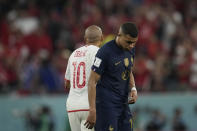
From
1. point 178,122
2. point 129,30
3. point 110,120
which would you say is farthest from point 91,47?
point 178,122

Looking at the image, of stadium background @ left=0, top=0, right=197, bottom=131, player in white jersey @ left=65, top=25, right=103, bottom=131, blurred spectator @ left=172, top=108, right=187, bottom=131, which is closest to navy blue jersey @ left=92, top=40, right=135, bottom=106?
player in white jersey @ left=65, top=25, right=103, bottom=131

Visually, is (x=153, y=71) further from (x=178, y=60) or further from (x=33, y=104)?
(x=33, y=104)

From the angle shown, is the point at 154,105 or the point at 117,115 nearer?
the point at 117,115

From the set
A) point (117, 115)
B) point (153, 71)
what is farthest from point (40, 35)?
point (117, 115)

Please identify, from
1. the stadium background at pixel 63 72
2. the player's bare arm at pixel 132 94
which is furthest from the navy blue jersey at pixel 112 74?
the stadium background at pixel 63 72

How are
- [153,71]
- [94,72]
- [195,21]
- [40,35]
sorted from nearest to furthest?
[94,72] → [153,71] → [40,35] → [195,21]

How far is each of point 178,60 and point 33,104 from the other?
14.2 ft

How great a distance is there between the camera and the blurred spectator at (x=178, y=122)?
15.0 metres

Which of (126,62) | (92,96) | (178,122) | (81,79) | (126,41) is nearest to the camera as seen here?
(92,96)

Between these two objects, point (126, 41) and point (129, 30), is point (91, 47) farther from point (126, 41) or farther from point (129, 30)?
point (129, 30)

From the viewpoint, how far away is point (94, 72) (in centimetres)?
695

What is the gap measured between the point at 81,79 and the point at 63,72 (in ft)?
26.0

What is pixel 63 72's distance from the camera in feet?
50.4

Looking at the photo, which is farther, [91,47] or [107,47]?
[91,47]
